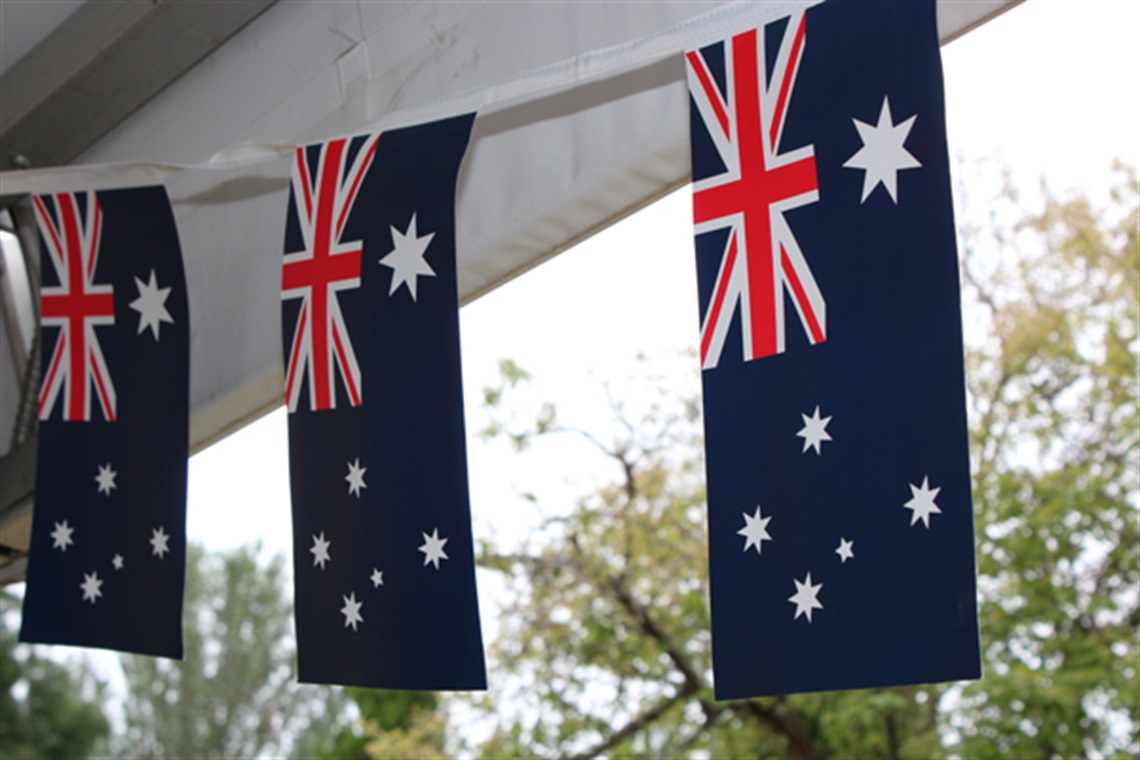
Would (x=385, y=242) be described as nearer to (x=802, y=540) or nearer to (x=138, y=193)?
(x=138, y=193)

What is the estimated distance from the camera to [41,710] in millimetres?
21219

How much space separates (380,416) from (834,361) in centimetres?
92

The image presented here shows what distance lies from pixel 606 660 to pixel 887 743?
1.99m

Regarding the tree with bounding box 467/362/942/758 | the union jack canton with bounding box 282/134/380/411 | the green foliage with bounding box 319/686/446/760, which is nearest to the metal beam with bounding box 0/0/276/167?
the union jack canton with bounding box 282/134/380/411

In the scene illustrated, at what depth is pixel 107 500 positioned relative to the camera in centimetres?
280

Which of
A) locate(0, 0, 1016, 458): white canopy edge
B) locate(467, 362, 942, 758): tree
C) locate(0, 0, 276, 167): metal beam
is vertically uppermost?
locate(0, 0, 276, 167): metal beam

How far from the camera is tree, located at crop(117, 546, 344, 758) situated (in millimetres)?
22734

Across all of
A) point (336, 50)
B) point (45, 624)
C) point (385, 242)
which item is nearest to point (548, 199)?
point (385, 242)

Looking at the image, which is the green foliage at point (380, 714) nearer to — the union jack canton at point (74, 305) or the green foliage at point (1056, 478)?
the green foliage at point (1056, 478)

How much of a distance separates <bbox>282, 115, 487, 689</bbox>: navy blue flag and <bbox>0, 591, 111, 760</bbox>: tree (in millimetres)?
20659

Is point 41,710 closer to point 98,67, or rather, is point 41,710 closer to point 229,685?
point 229,685

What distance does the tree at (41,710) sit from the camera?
2073 cm

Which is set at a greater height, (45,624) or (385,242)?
(385,242)

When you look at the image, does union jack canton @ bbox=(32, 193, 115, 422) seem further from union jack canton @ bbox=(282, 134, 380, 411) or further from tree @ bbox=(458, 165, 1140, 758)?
tree @ bbox=(458, 165, 1140, 758)
